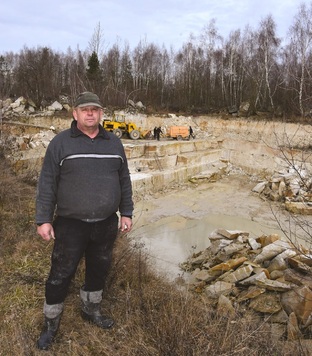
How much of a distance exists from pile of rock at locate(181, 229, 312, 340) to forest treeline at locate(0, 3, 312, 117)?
545 inches

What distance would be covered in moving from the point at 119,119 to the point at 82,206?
16.2m

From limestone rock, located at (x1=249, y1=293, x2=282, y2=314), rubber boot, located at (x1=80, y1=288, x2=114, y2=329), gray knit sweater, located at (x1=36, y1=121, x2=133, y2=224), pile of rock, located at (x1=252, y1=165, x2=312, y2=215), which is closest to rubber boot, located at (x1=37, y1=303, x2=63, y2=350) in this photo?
rubber boot, located at (x1=80, y1=288, x2=114, y2=329)

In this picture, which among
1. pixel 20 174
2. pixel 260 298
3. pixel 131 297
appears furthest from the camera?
pixel 20 174

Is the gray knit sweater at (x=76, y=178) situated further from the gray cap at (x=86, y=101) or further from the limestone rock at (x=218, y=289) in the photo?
the limestone rock at (x=218, y=289)

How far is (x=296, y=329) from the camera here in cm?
353

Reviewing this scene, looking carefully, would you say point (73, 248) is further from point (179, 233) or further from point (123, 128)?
point (123, 128)

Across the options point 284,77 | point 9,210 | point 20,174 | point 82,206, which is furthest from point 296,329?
point 284,77

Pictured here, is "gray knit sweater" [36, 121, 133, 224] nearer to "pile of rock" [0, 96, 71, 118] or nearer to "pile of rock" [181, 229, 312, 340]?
"pile of rock" [181, 229, 312, 340]

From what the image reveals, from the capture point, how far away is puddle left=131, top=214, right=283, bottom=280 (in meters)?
7.55

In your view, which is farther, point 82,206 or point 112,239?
point 112,239

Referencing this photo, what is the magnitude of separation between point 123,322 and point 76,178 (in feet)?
4.41

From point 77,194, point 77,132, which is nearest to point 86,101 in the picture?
point 77,132

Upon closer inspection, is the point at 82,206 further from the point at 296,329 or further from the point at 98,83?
the point at 98,83

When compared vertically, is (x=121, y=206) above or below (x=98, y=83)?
below
